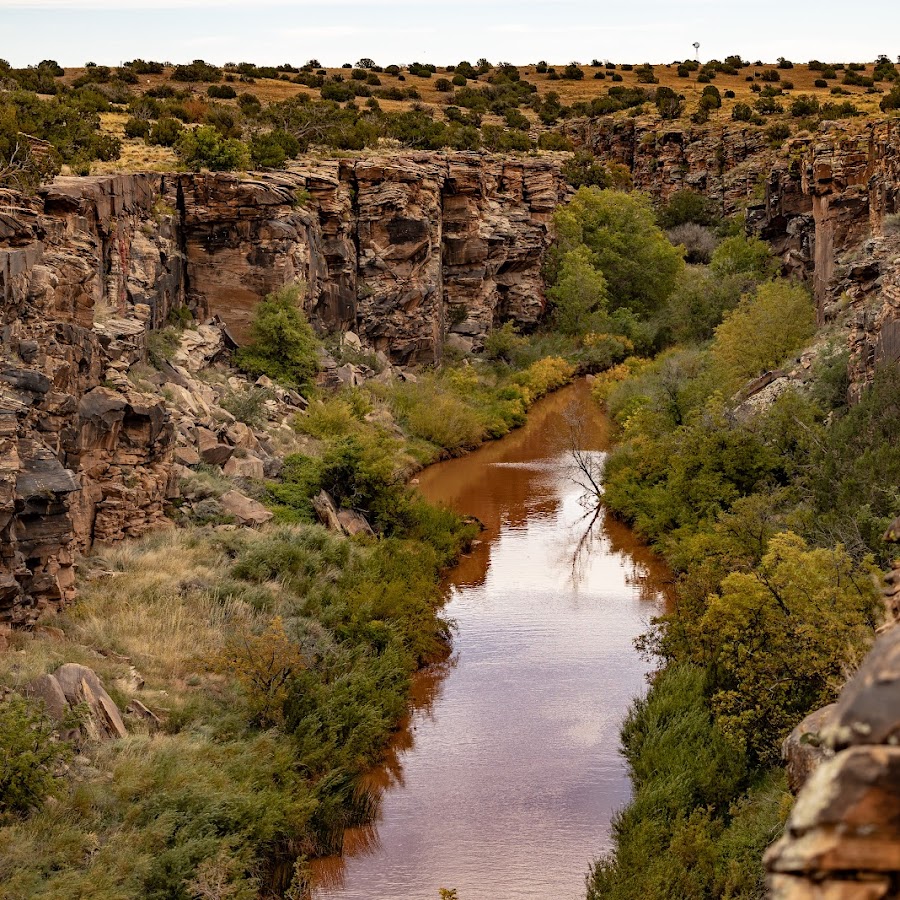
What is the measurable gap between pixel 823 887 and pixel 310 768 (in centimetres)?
1393

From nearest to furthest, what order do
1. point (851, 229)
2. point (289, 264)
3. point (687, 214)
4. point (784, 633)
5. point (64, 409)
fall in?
point (784, 633)
point (64, 409)
point (289, 264)
point (851, 229)
point (687, 214)

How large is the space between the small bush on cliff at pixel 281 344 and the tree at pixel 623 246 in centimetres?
2453

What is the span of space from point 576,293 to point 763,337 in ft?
69.4

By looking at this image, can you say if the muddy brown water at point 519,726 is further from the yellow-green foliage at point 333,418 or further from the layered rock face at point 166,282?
the layered rock face at point 166,282

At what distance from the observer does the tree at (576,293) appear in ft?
190

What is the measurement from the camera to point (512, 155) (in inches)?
2484

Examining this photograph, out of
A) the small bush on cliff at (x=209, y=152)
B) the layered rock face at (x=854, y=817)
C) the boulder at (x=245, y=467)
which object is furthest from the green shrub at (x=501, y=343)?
the layered rock face at (x=854, y=817)

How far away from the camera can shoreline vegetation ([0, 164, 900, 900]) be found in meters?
14.3

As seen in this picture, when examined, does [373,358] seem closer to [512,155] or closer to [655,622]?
[512,155]

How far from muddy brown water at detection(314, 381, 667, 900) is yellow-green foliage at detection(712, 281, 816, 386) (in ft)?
23.8

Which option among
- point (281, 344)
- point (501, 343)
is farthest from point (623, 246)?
point (281, 344)

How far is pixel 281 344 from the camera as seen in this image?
129ft

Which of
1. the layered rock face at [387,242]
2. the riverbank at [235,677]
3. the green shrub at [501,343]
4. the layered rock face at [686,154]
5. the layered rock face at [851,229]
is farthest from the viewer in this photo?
the layered rock face at [686,154]

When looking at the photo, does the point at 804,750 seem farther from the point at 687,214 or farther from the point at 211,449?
the point at 687,214
